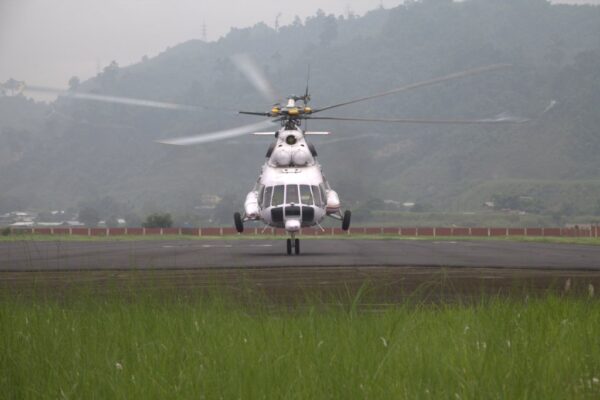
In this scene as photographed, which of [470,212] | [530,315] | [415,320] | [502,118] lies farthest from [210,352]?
[470,212]

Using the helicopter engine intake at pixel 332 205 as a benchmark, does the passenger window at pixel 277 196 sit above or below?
above

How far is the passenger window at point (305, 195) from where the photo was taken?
3256cm

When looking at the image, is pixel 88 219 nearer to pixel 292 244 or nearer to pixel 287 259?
pixel 292 244

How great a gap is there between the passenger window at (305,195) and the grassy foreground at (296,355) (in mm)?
22998

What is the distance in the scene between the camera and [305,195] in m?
32.6

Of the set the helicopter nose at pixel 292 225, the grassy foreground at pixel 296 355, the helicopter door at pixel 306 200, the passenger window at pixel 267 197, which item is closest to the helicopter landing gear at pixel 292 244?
the helicopter nose at pixel 292 225

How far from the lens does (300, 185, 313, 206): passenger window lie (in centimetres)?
3256

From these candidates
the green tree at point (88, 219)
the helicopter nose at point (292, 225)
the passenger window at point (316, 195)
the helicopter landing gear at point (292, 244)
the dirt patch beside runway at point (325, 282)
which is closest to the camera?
the dirt patch beside runway at point (325, 282)

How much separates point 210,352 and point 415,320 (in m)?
2.37

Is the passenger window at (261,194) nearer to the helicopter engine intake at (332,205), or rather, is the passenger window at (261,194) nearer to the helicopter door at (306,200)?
the helicopter door at (306,200)

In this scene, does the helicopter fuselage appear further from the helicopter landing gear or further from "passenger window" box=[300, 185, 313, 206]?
the helicopter landing gear

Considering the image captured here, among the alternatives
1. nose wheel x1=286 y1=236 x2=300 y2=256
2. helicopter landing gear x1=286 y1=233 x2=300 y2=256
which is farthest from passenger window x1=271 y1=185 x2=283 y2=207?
nose wheel x1=286 y1=236 x2=300 y2=256

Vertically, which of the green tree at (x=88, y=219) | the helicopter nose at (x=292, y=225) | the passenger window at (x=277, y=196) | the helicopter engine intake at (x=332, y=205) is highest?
the passenger window at (x=277, y=196)

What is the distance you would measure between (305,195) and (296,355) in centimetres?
2576
